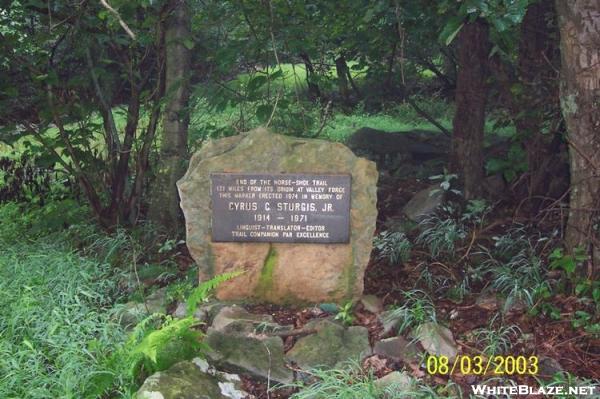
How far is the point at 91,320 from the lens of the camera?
14.6 feet

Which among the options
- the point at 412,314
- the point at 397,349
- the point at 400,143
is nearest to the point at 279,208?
the point at 412,314

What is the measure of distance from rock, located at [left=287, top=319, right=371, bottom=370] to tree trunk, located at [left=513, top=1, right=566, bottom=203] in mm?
2643

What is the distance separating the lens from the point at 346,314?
436cm

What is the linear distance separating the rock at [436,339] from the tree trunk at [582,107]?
1115 mm

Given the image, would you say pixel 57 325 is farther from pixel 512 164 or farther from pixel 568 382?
pixel 512 164

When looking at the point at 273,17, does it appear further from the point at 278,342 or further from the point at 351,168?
the point at 278,342

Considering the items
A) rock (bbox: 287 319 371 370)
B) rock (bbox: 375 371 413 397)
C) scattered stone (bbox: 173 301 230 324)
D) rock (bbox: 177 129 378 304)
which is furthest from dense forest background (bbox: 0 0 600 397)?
rock (bbox: 375 371 413 397)

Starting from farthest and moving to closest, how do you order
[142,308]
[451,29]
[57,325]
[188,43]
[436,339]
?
[188,43]
[142,308]
[57,325]
[436,339]
[451,29]

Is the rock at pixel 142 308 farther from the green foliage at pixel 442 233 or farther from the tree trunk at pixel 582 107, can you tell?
the tree trunk at pixel 582 107

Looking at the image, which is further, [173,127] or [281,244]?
[173,127]

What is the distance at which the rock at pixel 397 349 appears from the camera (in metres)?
3.97

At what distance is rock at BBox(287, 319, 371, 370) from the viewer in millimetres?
3967

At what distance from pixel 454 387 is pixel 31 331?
263 centimetres
